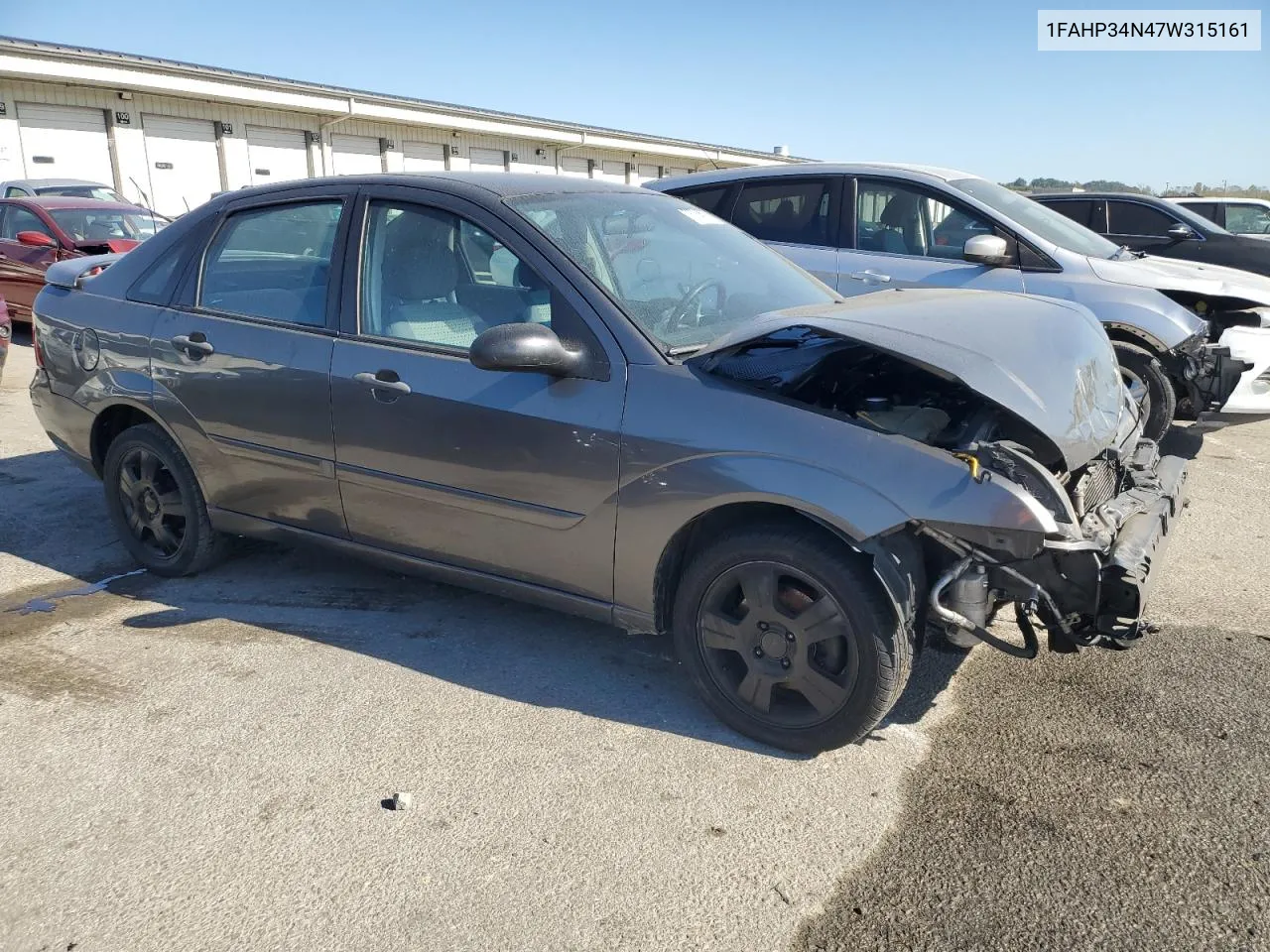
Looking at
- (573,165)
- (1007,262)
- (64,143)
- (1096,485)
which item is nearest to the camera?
(1096,485)

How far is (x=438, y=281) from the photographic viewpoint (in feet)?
12.2

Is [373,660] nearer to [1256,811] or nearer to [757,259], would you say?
[757,259]

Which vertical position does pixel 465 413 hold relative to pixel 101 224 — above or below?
below

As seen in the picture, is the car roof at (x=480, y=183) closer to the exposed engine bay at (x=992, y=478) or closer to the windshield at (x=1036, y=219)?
the exposed engine bay at (x=992, y=478)

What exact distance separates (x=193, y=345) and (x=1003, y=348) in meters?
3.17

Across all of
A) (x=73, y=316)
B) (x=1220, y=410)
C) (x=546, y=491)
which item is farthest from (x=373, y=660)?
(x=1220, y=410)

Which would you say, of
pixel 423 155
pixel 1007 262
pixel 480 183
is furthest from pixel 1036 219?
pixel 423 155

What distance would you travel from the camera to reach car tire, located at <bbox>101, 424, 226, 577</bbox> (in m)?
4.35

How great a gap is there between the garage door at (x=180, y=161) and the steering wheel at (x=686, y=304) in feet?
67.6

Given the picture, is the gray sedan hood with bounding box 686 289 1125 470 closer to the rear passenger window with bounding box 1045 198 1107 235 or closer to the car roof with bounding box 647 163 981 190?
the car roof with bounding box 647 163 981 190

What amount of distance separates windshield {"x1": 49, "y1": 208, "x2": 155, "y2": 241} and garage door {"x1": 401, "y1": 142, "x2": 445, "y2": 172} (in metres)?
16.3

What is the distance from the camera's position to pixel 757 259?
13.5ft

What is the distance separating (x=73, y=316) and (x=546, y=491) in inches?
110

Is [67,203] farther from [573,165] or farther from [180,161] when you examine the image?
[573,165]
